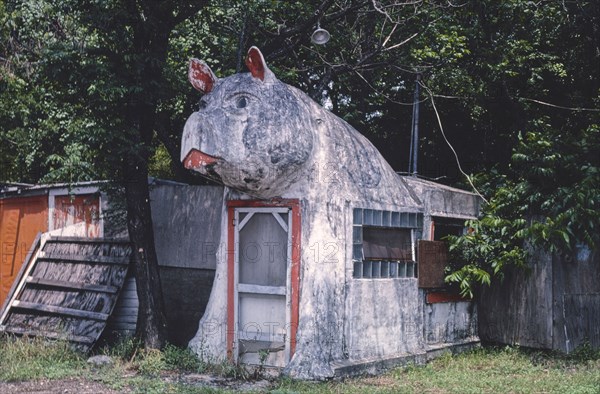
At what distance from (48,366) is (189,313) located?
86.5 inches

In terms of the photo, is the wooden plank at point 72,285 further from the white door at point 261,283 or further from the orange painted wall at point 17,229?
the white door at point 261,283

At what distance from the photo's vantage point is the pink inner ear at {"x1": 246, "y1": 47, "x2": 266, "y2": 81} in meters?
8.89

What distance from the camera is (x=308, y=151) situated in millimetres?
8906

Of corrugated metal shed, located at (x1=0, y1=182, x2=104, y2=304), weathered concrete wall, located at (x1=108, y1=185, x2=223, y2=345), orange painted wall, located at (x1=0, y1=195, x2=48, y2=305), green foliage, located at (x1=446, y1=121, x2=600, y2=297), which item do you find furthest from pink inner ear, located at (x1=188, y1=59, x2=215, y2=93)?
orange painted wall, located at (x1=0, y1=195, x2=48, y2=305)

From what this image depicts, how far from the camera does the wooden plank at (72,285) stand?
420 inches

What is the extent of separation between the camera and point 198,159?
28.4 feet

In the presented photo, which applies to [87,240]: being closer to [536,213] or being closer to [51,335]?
[51,335]

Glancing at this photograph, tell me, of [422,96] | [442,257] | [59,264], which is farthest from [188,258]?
[422,96]

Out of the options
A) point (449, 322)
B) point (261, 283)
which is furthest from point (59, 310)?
point (449, 322)

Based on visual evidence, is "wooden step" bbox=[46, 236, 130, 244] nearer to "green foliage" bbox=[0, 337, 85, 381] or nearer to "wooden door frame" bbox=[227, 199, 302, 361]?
"green foliage" bbox=[0, 337, 85, 381]

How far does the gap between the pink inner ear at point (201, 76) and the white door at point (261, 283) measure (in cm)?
168

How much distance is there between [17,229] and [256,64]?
642 centimetres

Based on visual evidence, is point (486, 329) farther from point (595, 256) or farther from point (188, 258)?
point (188, 258)

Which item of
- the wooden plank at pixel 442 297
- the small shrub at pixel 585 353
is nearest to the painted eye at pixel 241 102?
the wooden plank at pixel 442 297
